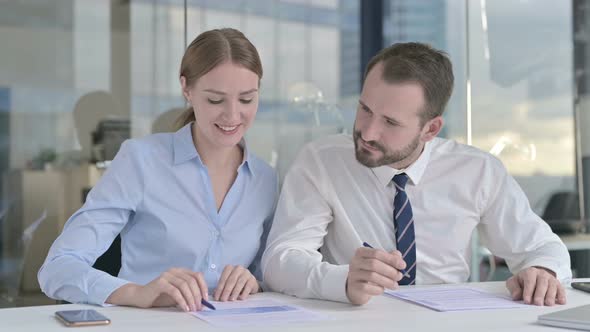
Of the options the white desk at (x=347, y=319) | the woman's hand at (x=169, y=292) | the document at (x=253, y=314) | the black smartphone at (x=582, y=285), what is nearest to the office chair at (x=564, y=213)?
the black smartphone at (x=582, y=285)

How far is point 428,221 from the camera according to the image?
2.40 meters

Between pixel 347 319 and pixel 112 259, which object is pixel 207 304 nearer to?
pixel 347 319

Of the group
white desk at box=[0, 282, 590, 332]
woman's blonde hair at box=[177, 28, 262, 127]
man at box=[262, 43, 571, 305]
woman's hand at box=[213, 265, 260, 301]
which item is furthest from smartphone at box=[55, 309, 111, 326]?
woman's blonde hair at box=[177, 28, 262, 127]

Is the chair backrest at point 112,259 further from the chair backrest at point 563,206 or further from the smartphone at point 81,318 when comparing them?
the chair backrest at point 563,206

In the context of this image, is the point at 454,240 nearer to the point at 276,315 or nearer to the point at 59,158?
the point at 276,315

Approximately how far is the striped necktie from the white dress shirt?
27mm

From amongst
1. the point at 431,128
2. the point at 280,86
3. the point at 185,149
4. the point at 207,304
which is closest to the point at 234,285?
the point at 207,304

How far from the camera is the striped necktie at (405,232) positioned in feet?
7.66

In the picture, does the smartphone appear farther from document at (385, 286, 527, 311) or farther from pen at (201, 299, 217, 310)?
document at (385, 286, 527, 311)

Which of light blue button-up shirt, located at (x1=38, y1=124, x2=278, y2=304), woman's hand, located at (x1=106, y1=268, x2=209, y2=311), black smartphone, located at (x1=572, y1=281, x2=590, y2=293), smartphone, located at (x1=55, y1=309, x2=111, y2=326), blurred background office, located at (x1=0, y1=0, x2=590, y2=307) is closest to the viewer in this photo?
smartphone, located at (x1=55, y1=309, x2=111, y2=326)

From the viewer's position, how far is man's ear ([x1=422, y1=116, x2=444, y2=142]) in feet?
7.91

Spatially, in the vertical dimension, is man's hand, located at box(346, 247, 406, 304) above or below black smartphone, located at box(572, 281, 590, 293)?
above

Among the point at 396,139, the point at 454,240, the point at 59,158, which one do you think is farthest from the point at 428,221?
the point at 59,158

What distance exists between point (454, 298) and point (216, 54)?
94 centimetres
